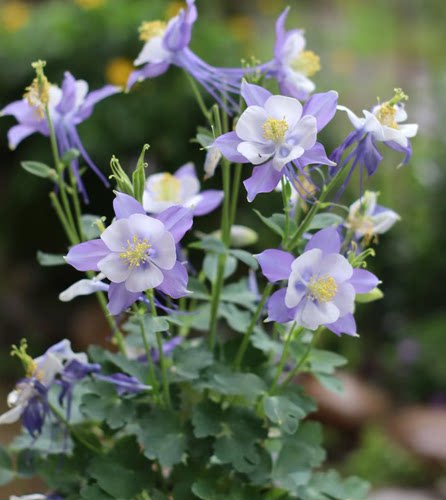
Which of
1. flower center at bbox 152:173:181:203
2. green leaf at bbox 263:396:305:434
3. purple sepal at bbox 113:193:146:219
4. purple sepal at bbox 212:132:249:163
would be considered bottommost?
green leaf at bbox 263:396:305:434

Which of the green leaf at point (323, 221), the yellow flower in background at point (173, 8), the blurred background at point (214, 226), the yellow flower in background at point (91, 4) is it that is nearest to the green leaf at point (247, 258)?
the green leaf at point (323, 221)

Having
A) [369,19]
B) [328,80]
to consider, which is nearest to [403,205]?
[328,80]

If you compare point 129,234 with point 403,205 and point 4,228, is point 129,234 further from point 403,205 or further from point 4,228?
point 403,205

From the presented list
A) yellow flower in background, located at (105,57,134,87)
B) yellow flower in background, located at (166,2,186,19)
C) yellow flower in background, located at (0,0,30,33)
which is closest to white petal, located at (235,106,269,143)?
yellow flower in background, located at (166,2,186,19)

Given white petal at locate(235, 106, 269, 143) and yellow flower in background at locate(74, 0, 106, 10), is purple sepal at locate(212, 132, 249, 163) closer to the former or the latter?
white petal at locate(235, 106, 269, 143)

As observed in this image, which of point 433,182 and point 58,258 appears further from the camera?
point 433,182

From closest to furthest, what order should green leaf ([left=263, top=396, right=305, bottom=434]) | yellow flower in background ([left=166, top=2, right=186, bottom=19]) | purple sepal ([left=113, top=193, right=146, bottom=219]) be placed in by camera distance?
1. purple sepal ([left=113, top=193, right=146, bottom=219])
2. green leaf ([left=263, top=396, right=305, bottom=434])
3. yellow flower in background ([left=166, top=2, right=186, bottom=19])

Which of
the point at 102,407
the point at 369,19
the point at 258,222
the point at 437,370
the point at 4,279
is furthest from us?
the point at 369,19
